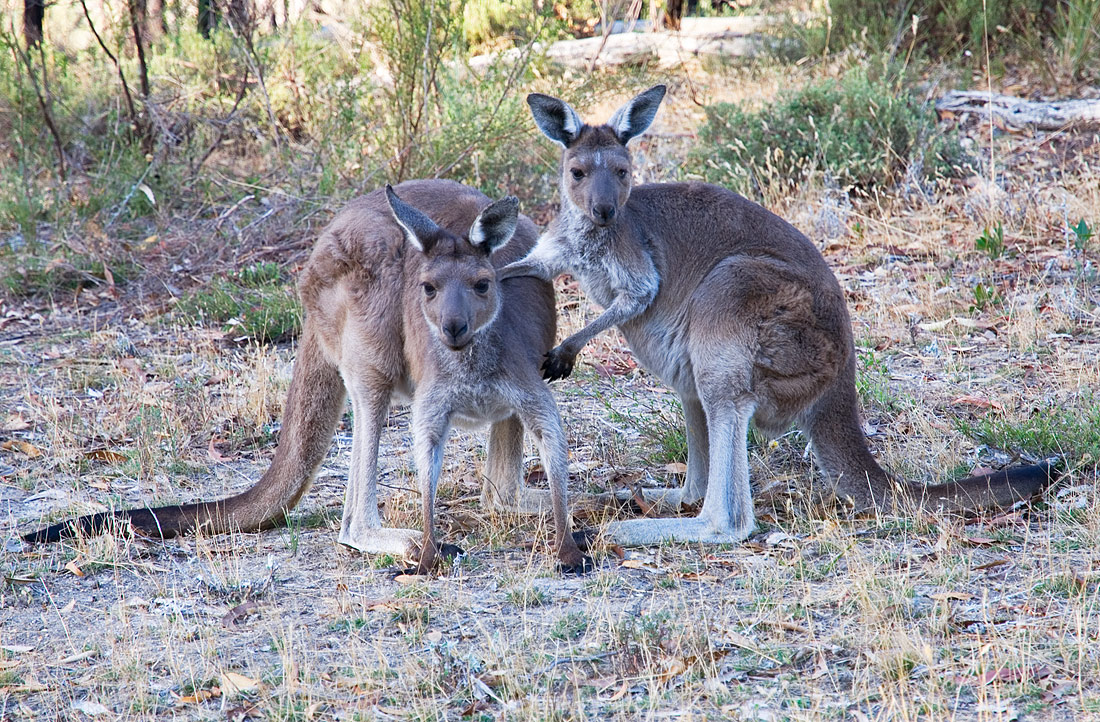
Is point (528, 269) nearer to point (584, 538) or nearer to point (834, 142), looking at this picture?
point (584, 538)

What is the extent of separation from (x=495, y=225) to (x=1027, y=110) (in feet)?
22.8

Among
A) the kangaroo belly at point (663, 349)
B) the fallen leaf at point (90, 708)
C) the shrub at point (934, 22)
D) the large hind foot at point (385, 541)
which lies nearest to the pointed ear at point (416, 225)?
the kangaroo belly at point (663, 349)

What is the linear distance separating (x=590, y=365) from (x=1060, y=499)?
2645 millimetres

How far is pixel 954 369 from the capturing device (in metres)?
5.66

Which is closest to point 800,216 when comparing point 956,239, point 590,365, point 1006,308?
point 956,239

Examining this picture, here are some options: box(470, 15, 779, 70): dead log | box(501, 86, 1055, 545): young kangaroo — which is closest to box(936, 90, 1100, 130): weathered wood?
box(470, 15, 779, 70): dead log

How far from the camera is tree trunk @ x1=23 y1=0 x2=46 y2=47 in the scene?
9.93 m

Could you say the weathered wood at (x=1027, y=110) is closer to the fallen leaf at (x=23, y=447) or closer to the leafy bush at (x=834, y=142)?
the leafy bush at (x=834, y=142)

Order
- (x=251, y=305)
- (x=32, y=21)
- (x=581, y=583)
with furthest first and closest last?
1. (x=32, y=21)
2. (x=251, y=305)
3. (x=581, y=583)

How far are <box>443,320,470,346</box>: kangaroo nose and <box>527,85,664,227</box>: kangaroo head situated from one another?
770 mm

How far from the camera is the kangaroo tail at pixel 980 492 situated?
408 centimetres

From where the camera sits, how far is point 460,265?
4.07 m

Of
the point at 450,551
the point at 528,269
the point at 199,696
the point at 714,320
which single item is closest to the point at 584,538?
the point at 450,551

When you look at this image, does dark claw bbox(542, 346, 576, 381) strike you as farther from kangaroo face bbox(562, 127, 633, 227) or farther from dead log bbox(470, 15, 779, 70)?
dead log bbox(470, 15, 779, 70)
